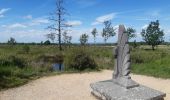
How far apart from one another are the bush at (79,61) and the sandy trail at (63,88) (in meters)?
1.96

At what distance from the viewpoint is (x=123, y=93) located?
876 cm

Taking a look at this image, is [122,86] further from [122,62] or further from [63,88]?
[63,88]

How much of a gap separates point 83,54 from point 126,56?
8576mm

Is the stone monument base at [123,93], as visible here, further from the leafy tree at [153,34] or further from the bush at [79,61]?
the leafy tree at [153,34]

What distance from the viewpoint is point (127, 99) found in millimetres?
8242

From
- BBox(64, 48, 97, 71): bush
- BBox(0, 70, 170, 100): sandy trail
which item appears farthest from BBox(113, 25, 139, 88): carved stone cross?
BBox(64, 48, 97, 71): bush

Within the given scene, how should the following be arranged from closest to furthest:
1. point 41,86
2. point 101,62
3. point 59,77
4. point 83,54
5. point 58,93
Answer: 1. point 58,93
2. point 41,86
3. point 59,77
4. point 83,54
5. point 101,62

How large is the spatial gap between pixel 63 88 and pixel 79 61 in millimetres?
6028

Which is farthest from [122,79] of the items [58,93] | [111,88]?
[58,93]

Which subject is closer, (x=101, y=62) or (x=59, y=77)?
(x=59, y=77)

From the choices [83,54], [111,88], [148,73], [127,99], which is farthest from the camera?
[83,54]

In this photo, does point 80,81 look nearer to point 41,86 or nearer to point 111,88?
point 41,86

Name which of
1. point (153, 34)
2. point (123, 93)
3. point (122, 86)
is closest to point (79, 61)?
point (122, 86)

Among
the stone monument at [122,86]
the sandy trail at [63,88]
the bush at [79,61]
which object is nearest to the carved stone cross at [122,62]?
the stone monument at [122,86]
